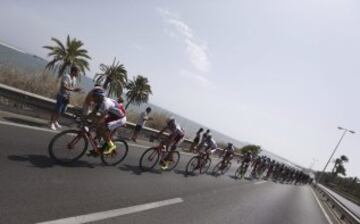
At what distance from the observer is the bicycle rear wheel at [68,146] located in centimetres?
743

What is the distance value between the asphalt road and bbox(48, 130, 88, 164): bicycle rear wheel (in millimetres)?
212

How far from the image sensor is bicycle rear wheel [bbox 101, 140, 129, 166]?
8977 millimetres

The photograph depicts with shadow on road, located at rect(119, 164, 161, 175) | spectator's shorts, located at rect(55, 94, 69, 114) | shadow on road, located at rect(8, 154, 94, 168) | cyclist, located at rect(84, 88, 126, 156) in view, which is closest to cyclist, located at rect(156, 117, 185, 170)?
shadow on road, located at rect(119, 164, 161, 175)

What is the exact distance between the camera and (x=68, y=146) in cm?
778

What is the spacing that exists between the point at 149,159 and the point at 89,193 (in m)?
4.79

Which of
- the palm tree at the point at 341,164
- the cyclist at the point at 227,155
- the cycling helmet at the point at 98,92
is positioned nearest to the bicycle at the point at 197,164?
the cyclist at the point at 227,155

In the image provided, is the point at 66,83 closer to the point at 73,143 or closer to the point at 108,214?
the point at 73,143

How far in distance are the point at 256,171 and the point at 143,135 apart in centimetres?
1210

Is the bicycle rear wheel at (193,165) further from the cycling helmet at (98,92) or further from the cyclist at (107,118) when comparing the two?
the cycling helmet at (98,92)

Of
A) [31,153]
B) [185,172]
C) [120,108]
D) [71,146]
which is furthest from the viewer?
[185,172]

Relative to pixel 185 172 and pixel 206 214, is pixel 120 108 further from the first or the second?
pixel 185 172

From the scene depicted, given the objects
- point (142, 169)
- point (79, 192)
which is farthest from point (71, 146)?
point (142, 169)

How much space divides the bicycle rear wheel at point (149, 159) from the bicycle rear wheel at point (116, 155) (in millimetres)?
794

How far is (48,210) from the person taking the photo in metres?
4.79
